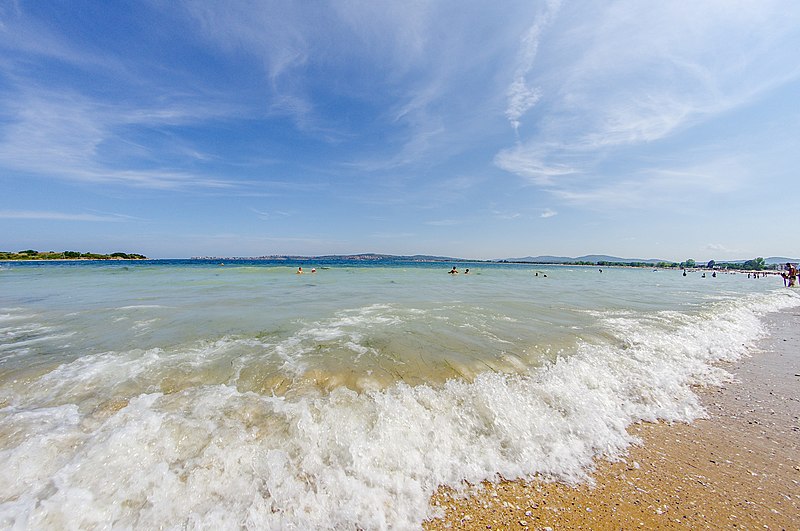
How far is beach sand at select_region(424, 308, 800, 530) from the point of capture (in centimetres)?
328

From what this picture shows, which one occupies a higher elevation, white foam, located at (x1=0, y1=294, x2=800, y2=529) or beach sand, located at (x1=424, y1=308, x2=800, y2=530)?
white foam, located at (x1=0, y1=294, x2=800, y2=529)

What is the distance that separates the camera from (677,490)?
369 centimetres

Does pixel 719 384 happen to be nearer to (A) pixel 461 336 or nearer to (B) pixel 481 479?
(A) pixel 461 336

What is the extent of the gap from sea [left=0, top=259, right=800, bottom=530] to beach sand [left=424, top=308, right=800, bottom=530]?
249 millimetres

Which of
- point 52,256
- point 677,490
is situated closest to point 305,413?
point 677,490

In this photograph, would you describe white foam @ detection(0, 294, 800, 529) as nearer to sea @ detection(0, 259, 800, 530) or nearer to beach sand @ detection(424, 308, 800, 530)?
sea @ detection(0, 259, 800, 530)

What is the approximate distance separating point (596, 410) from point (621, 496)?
1919 mm

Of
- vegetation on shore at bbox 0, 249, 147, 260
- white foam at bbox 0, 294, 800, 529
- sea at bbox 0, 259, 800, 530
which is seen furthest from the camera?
vegetation on shore at bbox 0, 249, 147, 260

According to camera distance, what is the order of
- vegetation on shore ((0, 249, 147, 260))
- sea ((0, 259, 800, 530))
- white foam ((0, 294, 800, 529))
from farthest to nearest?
vegetation on shore ((0, 249, 147, 260))
sea ((0, 259, 800, 530))
white foam ((0, 294, 800, 529))

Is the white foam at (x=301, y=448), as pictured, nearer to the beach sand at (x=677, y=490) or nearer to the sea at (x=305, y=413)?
the sea at (x=305, y=413)

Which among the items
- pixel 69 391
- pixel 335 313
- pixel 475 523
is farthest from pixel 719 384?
pixel 69 391

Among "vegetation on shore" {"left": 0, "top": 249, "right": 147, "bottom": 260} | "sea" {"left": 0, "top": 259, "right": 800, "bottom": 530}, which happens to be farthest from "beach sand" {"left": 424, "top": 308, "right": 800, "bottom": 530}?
"vegetation on shore" {"left": 0, "top": 249, "right": 147, "bottom": 260}

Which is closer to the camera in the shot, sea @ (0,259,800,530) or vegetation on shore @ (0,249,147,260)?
sea @ (0,259,800,530)

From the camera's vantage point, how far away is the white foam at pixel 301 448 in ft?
10.4
